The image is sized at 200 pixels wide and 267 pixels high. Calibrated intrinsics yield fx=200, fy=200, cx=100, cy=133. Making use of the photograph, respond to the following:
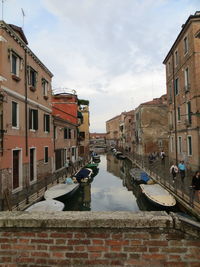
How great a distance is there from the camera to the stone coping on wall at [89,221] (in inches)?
88.6

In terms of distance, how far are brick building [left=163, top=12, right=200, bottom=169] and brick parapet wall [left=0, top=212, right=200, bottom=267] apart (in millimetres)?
13237

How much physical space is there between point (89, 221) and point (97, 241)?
0.75ft

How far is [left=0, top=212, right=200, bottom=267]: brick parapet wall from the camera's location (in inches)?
86.4

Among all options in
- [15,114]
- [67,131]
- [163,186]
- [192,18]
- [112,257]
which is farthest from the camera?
[67,131]

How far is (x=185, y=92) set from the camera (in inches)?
743

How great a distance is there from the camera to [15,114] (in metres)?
12.7

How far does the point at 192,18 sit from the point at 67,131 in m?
17.8

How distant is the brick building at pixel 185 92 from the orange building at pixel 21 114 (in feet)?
37.7

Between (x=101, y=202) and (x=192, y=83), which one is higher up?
(x=192, y=83)

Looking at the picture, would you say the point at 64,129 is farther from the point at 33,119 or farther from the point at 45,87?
the point at 33,119

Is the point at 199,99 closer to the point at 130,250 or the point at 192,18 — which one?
the point at 192,18

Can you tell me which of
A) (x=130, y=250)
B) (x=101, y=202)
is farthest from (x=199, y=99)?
(x=130, y=250)

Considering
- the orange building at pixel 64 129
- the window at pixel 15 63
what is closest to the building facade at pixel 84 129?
the orange building at pixel 64 129

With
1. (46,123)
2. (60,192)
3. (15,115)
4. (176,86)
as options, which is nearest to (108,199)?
(60,192)
